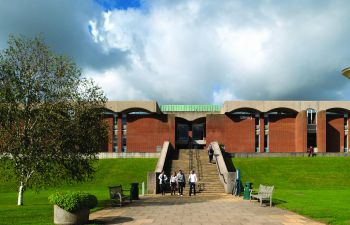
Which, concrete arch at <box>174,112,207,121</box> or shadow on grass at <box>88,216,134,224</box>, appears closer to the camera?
shadow on grass at <box>88,216,134,224</box>

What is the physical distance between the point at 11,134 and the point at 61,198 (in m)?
7.48

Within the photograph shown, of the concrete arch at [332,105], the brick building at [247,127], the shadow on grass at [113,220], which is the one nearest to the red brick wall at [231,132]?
the brick building at [247,127]

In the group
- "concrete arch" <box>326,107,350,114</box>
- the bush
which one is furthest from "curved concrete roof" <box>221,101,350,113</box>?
the bush

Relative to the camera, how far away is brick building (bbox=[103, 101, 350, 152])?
6159 centimetres

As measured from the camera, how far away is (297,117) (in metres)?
62.6

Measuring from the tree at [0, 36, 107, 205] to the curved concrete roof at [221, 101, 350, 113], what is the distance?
1674 inches

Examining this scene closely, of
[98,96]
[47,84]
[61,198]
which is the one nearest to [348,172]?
[98,96]

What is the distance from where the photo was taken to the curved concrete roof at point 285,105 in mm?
61156

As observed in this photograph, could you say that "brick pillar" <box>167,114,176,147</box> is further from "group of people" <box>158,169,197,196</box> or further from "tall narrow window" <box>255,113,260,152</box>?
"group of people" <box>158,169,197,196</box>

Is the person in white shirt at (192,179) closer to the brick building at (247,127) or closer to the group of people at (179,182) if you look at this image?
the group of people at (179,182)

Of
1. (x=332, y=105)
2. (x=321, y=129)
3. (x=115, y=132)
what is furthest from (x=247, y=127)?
(x=115, y=132)

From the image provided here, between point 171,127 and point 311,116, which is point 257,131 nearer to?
point 311,116

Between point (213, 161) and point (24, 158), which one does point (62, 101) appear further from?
point (213, 161)

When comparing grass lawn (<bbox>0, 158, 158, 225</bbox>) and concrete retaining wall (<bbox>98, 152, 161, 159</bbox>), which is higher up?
concrete retaining wall (<bbox>98, 152, 161, 159</bbox>)
